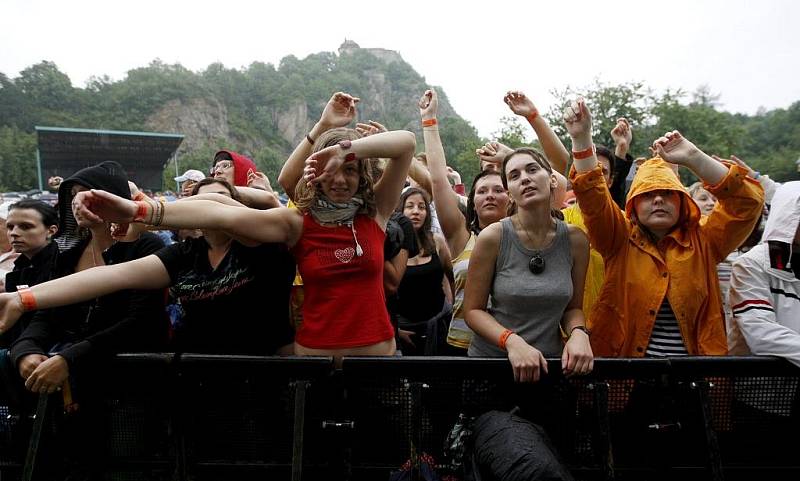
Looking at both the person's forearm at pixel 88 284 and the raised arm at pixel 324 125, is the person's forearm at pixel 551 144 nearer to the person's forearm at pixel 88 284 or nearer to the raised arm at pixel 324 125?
the raised arm at pixel 324 125

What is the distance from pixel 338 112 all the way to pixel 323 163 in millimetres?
855

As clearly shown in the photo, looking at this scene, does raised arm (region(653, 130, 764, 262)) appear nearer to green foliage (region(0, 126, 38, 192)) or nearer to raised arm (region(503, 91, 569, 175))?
raised arm (region(503, 91, 569, 175))

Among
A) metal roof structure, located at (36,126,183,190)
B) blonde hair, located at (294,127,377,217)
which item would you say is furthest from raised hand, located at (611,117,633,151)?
metal roof structure, located at (36,126,183,190)

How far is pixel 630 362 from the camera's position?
202 centimetres

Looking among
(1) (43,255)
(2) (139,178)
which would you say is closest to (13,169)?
(2) (139,178)

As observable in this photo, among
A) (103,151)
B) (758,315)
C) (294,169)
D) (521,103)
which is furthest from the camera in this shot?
(103,151)

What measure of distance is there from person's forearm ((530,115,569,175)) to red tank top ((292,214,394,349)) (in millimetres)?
1515

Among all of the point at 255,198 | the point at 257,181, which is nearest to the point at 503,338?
the point at 255,198

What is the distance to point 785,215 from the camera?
2.40m

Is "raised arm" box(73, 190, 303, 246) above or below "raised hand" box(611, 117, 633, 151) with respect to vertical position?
below

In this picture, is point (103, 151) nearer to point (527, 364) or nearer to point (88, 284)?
point (88, 284)

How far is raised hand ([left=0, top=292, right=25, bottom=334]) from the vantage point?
192 cm

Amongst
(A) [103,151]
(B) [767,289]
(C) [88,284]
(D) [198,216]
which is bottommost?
(B) [767,289]

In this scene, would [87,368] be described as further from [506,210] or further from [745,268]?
[745,268]
